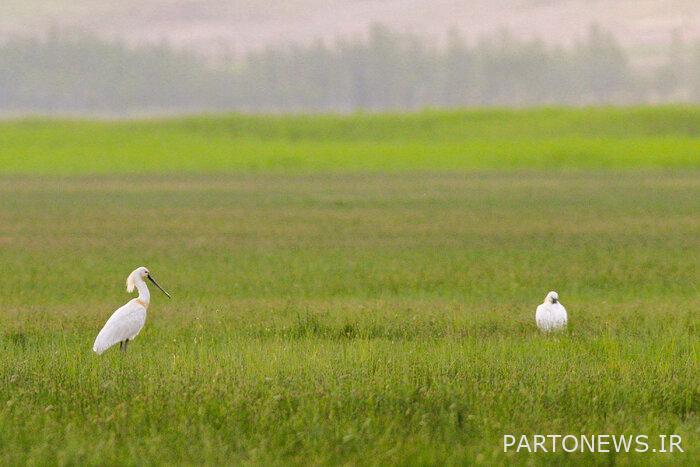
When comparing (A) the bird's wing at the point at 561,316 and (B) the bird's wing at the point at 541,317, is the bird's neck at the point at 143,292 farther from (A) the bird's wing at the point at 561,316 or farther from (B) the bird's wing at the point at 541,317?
(A) the bird's wing at the point at 561,316

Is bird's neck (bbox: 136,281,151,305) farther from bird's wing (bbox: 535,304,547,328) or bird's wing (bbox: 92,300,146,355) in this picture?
bird's wing (bbox: 535,304,547,328)

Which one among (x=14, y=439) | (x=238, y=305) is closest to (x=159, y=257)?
(x=238, y=305)

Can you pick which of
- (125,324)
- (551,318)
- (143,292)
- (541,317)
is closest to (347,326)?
(541,317)

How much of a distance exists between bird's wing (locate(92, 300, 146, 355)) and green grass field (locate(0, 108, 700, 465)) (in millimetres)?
345

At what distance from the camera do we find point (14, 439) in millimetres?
9438

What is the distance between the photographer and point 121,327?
43.1ft

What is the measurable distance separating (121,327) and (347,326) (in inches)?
148

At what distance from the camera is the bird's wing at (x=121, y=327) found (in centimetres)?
1298

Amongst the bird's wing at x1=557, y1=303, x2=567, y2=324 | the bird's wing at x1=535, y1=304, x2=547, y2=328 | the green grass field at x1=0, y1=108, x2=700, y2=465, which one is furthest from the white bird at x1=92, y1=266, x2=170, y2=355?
the bird's wing at x1=557, y1=303, x2=567, y2=324

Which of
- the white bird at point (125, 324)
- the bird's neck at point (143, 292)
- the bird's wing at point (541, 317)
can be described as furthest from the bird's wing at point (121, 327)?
the bird's wing at point (541, 317)

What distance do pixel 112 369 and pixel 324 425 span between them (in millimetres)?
3095

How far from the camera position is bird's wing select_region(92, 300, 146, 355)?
1298 centimetres

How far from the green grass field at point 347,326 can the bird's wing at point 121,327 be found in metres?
0.34

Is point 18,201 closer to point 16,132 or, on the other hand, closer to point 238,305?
point 238,305
